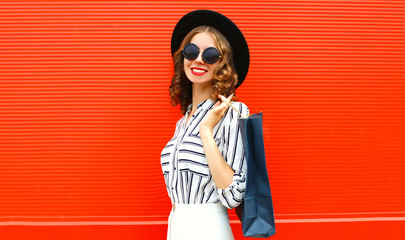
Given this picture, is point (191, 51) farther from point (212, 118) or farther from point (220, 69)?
point (212, 118)

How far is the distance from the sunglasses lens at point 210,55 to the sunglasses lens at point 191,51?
0.17 ft

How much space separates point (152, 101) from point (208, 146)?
3.26 feet

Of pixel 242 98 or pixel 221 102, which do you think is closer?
pixel 221 102

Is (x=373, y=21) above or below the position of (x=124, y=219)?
above

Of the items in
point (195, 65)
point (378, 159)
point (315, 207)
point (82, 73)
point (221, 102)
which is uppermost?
point (82, 73)

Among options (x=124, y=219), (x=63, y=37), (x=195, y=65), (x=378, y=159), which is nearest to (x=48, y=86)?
(x=63, y=37)

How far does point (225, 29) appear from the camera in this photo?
175 cm

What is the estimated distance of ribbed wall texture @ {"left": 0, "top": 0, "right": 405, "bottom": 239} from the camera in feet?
7.52

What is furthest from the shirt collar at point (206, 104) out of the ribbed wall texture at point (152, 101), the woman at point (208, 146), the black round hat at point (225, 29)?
the ribbed wall texture at point (152, 101)

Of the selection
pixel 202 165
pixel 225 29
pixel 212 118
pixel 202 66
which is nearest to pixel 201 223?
pixel 202 165

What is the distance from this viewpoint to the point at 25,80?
2.31 meters

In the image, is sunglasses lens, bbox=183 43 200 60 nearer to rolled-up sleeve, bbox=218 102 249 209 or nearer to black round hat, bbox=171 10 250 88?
black round hat, bbox=171 10 250 88

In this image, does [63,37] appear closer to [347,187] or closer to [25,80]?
[25,80]

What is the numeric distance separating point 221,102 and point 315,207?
48.5 inches
